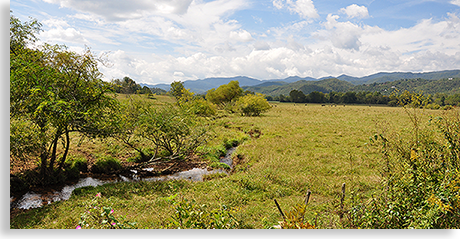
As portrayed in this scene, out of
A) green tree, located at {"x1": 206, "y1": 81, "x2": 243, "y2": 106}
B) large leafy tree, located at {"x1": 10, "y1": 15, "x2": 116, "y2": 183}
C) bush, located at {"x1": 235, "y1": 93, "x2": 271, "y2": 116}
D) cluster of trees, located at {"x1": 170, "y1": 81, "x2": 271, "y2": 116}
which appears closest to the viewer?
large leafy tree, located at {"x1": 10, "y1": 15, "x2": 116, "y2": 183}

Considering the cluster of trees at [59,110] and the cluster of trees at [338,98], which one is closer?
the cluster of trees at [59,110]

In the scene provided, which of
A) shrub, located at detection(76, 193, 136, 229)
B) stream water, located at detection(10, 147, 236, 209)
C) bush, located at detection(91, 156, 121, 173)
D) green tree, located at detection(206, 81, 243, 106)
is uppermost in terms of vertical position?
green tree, located at detection(206, 81, 243, 106)

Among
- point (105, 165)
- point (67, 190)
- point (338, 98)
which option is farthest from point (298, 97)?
point (67, 190)

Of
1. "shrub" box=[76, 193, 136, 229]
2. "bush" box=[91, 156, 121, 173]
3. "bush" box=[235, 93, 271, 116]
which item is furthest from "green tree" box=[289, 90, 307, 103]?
"shrub" box=[76, 193, 136, 229]

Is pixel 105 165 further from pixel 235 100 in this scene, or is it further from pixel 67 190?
pixel 235 100

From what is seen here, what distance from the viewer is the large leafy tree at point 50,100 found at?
962cm

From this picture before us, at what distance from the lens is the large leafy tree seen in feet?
31.6

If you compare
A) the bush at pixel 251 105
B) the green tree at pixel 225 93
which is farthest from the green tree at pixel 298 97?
the bush at pixel 251 105

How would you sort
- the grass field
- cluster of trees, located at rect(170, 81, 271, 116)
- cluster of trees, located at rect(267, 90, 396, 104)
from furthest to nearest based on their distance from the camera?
cluster of trees, located at rect(267, 90, 396, 104), cluster of trees, located at rect(170, 81, 271, 116), the grass field

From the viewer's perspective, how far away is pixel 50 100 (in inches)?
387

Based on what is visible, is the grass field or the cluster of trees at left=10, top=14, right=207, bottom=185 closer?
the grass field

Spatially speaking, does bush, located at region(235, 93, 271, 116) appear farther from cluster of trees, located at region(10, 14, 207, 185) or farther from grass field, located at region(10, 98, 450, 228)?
cluster of trees, located at region(10, 14, 207, 185)

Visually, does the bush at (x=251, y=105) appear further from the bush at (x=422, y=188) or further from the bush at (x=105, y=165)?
the bush at (x=422, y=188)
